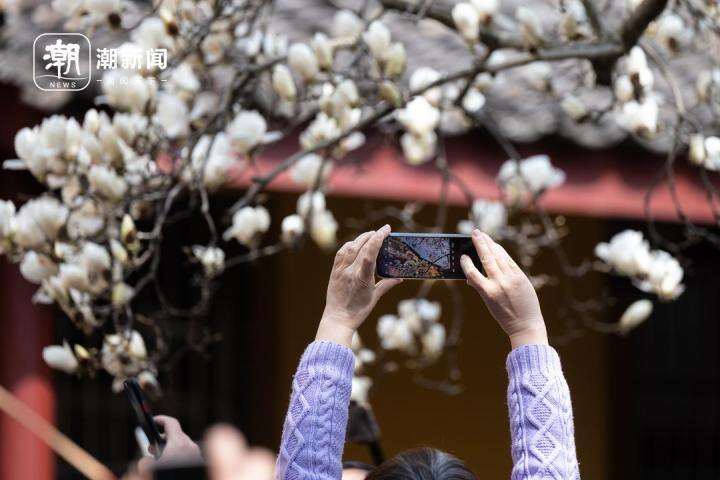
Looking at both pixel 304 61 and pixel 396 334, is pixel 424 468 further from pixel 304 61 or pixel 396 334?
pixel 396 334

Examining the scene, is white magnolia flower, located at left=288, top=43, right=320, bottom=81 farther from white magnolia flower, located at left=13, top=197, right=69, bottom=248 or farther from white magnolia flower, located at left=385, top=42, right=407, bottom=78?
white magnolia flower, located at left=13, top=197, right=69, bottom=248

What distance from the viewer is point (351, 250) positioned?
5.66 ft

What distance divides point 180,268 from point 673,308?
2.49 meters

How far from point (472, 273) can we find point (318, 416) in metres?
0.30

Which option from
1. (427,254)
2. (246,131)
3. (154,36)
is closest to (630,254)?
(246,131)

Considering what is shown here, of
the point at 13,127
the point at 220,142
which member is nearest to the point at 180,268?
the point at 13,127

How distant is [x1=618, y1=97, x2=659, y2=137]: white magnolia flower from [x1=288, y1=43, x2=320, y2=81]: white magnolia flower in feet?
2.50

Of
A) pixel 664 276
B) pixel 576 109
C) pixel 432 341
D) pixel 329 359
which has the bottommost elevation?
pixel 432 341

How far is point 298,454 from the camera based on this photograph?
163 centimetres

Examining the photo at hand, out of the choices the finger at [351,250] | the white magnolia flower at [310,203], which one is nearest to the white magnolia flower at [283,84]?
the white magnolia flower at [310,203]

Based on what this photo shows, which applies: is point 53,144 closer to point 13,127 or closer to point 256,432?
point 13,127

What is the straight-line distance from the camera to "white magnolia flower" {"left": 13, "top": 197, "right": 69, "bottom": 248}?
2.54 meters

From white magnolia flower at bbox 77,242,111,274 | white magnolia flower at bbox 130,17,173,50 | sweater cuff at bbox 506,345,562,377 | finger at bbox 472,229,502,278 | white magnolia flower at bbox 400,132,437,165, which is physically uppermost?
finger at bbox 472,229,502,278

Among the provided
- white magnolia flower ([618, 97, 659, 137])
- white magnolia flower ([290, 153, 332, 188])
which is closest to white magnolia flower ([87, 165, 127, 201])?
white magnolia flower ([290, 153, 332, 188])
